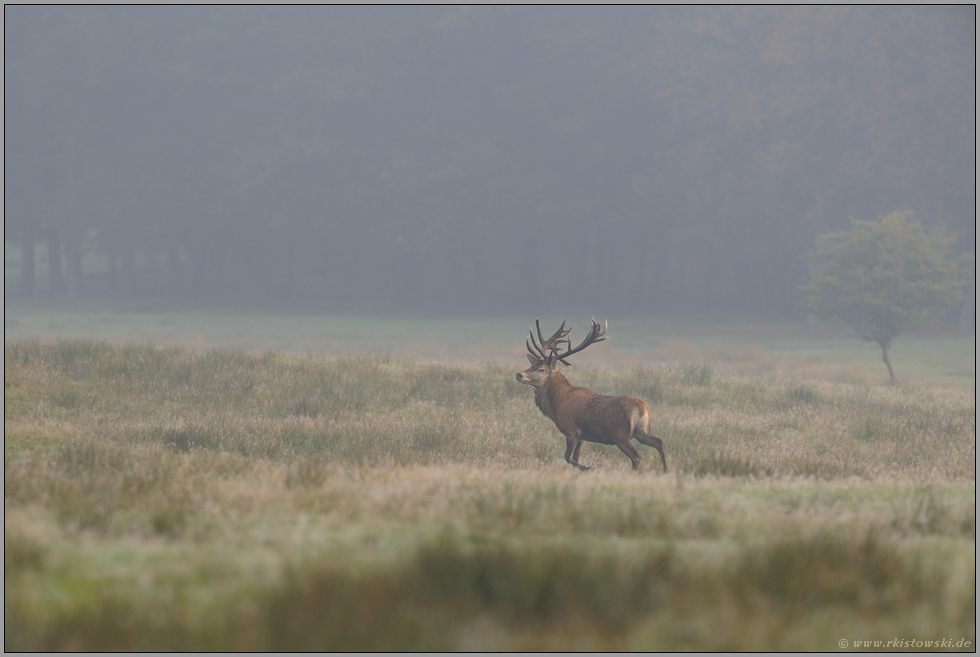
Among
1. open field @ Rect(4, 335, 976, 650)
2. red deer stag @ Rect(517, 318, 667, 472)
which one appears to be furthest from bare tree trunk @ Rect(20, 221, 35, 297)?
red deer stag @ Rect(517, 318, 667, 472)

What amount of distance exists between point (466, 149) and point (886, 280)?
2466 centimetres

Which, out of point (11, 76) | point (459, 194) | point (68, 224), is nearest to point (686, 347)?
point (459, 194)

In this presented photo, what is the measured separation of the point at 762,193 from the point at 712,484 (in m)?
35.9

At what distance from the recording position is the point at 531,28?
47.0 meters

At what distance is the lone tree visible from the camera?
23.8 meters

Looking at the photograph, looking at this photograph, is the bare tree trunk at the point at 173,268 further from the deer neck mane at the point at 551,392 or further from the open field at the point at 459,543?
the deer neck mane at the point at 551,392

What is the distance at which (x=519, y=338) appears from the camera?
3266 cm

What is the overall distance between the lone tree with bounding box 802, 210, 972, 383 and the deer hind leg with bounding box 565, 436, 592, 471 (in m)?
17.4

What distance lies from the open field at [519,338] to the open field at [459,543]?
41.4 ft

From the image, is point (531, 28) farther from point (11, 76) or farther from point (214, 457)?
point (214, 457)

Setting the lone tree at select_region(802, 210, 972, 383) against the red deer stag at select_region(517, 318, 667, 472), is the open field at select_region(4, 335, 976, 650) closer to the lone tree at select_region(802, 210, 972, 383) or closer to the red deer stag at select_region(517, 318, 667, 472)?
the red deer stag at select_region(517, 318, 667, 472)

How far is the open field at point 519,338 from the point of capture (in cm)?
2523

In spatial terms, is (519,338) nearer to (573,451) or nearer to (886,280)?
(886,280)

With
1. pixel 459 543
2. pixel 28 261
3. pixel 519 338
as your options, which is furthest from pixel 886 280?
pixel 28 261
